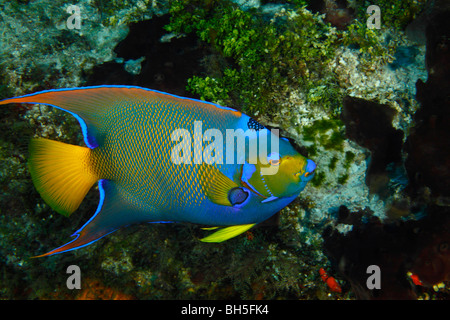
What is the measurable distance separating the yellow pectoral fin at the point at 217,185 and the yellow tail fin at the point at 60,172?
2.59 feet

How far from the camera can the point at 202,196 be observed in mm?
1708

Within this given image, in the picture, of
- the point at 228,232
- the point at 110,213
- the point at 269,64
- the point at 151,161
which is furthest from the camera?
the point at 269,64

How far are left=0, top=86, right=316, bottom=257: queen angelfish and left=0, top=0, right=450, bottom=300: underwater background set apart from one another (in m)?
1.19

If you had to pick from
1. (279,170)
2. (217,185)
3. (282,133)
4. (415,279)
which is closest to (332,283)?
(415,279)

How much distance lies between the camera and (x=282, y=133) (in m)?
2.84

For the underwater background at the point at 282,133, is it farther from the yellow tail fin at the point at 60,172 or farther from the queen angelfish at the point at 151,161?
the yellow tail fin at the point at 60,172

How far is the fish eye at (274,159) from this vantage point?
5.45 ft

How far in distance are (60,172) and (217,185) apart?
1.08m

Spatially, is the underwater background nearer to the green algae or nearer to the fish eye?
the green algae

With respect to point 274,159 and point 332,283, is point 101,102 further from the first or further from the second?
point 332,283

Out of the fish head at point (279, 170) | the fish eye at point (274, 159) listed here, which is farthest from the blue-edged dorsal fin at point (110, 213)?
the fish eye at point (274, 159)

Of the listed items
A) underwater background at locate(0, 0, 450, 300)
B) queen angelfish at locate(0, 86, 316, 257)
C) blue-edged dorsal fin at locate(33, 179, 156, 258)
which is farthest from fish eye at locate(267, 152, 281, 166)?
underwater background at locate(0, 0, 450, 300)
